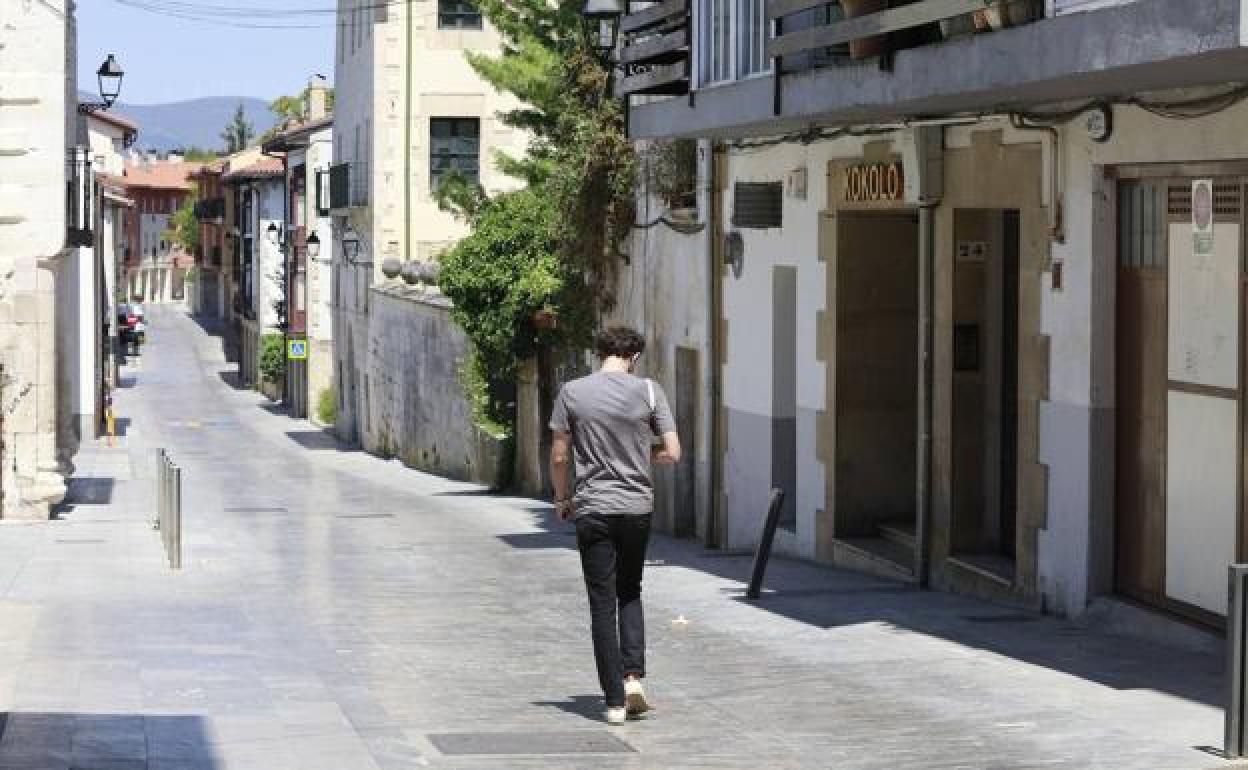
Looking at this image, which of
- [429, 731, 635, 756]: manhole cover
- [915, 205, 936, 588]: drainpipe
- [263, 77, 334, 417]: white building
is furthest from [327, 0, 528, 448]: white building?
[429, 731, 635, 756]: manhole cover

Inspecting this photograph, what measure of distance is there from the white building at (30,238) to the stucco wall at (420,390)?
10070 millimetres

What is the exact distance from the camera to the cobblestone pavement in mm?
9164

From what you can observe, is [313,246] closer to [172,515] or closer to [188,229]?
[172,515]

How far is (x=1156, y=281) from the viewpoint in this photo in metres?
12.8

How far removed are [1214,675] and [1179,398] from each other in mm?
2020

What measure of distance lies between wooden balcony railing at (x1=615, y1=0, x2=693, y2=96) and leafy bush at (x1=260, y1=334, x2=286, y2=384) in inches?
2509

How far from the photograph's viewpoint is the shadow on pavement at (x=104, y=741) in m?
8.57

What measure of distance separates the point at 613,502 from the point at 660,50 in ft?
34.1

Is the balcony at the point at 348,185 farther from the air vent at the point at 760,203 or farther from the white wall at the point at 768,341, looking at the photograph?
the air vent at the point at 760,203

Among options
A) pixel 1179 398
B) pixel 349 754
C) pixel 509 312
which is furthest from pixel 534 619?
pixel 509 312

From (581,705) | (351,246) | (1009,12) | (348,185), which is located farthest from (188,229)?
(581,705)

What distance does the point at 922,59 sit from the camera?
13586 millimetres

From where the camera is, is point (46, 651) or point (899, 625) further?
point (899, 625)

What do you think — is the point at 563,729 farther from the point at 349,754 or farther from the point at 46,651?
the point at 46,651
